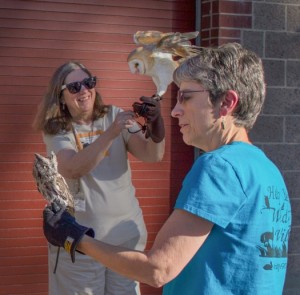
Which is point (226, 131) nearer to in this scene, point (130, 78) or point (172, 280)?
point (172, 280)

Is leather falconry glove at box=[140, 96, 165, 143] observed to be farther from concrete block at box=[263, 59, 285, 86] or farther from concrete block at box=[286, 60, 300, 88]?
concrete block at box=[286, 60, 300, 88]

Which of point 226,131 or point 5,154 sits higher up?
point 226,131

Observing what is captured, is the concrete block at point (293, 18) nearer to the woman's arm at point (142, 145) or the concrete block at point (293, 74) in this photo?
the concrete block at point (293, 74)

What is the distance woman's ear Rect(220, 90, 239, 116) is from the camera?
2301 millimetres

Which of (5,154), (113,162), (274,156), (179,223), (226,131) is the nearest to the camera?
(179,223)

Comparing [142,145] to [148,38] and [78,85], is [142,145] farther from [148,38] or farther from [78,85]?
[148,38]

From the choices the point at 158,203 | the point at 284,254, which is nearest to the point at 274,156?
the point at 158,203

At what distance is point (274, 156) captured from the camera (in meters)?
5.45

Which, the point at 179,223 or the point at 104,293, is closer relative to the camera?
the point at 179,223

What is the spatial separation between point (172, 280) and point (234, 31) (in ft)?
10.6

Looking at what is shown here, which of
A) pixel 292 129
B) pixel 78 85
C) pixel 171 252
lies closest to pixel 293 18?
pixel 292 129

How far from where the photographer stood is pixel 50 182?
8.88 ft

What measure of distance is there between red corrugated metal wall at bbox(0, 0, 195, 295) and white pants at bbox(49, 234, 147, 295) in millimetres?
1171

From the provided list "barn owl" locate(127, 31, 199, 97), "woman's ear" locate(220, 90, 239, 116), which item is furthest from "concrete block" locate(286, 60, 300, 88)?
"woman's ear" locate(220, 90, 239, 116)
